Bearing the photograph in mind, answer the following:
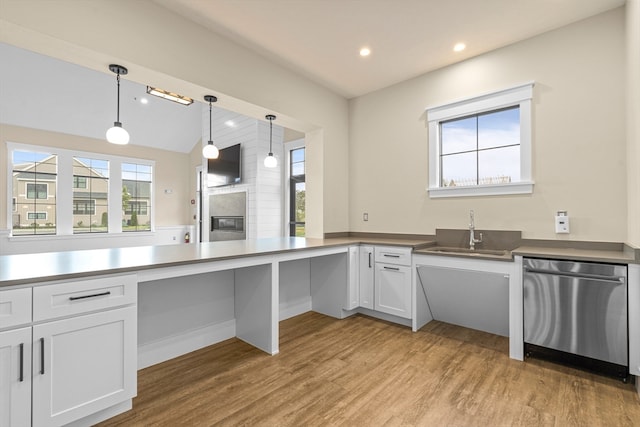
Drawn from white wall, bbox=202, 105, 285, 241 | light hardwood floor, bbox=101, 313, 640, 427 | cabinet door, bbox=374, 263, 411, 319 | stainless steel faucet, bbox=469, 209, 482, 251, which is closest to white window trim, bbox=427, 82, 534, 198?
stainless steel faucet, bbox=469, 209, 482, 251

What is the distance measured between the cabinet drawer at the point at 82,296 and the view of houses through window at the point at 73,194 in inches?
244

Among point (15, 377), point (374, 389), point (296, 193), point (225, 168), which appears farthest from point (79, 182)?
point (374, 389)

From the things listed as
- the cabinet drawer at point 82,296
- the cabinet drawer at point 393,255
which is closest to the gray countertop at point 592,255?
the cabinet drawer at point 393,255

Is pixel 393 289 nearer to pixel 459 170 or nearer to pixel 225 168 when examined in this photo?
pixel 459 170

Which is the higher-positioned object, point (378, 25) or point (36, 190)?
point (378, 25)

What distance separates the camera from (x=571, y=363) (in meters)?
2.33

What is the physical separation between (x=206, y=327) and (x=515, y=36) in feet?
13.0

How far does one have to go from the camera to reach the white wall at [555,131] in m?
2.47

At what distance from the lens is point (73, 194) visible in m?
6.43

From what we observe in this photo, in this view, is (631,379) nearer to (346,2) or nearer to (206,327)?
(206,327)

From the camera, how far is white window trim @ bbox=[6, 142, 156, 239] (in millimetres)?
5773

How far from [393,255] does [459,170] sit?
4.09 feet

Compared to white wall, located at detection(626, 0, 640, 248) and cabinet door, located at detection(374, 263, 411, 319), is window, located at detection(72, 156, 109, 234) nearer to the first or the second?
Result: cabinet door, located at detection(374, 263, 411, 319)

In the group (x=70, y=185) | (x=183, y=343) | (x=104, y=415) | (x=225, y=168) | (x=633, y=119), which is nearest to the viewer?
(x=104, y=415)
